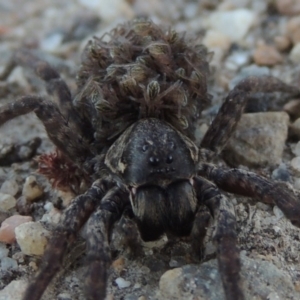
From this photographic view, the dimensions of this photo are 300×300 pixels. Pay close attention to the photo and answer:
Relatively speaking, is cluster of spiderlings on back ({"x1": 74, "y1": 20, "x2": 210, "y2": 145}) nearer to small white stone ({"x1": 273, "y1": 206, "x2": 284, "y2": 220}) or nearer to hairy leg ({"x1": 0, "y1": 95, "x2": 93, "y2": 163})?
hairy leg ({"x1": 0, "y1": 95, "x2": 93, "y2": 163})

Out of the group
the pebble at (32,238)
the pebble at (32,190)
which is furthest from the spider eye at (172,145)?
the pebble at (32,190)

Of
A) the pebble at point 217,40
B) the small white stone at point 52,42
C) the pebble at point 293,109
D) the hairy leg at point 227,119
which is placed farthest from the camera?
the small white stone at point 52,42

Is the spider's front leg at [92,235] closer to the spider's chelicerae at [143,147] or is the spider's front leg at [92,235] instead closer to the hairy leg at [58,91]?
the spider's chelicerae at [143,147]

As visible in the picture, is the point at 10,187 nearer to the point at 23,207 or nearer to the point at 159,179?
the point at 23,207

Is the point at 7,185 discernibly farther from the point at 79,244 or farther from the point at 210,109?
the point at 210,109

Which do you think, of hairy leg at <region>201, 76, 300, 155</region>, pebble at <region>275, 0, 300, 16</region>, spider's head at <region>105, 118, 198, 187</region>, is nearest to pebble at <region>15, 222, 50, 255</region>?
spider's head at <region>105, 118, 198, 187</region>

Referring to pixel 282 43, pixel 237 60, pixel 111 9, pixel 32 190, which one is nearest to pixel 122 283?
pixel 32 190

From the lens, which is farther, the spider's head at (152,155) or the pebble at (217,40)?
the pebble at (217,40)
